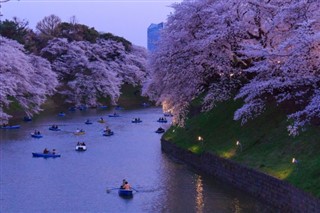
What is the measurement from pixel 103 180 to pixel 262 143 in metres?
9.89

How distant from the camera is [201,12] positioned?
36156 mm

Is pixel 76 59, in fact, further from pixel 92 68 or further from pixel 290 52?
pixel 290 52

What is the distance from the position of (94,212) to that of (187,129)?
59.2 feet

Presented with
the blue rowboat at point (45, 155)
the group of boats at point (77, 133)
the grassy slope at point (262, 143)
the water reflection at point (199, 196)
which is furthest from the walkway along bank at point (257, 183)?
the blue rowboat at point (45, 155)

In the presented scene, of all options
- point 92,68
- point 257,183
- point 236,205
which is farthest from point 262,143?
point 92,68

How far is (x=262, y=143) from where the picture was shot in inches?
1227

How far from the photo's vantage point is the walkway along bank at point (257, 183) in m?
22.8

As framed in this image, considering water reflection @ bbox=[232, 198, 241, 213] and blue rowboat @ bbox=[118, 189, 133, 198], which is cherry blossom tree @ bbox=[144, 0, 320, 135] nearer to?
water reflection @ bbox=[232, 198, 241, 213]

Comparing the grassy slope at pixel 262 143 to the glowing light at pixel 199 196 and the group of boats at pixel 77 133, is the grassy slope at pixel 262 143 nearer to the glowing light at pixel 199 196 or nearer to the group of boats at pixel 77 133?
the glowing light at pixel 199 196

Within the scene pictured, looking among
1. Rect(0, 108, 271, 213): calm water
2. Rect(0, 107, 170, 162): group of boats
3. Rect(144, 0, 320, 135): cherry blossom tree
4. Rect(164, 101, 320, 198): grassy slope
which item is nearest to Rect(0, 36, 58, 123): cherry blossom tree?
Rect(0, 107, 170, 162): group of boats

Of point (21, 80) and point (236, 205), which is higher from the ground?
point (21, 80)

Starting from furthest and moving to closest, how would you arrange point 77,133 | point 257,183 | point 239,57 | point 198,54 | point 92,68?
point 92,68
point 77,133
point 198,54
point 239,57
point 257,183

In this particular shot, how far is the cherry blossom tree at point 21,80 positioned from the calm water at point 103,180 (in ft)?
12.3

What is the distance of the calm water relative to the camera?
2753cm
